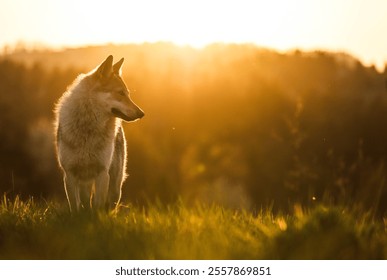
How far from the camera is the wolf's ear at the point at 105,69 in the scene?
28.8ft

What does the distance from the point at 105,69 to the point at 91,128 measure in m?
0.91

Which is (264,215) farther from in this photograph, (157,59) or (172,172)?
(157,59)

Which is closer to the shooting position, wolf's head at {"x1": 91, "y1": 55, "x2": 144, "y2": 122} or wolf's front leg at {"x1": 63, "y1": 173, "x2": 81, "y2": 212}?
wolf's front leg at {"x1": 63, "y1": 173, "x2": 81, "y2": 212}

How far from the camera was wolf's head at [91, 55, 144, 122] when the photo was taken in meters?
8.62

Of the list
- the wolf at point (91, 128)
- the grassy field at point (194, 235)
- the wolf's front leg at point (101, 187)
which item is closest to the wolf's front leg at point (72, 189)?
the wolf at point (91, 128)

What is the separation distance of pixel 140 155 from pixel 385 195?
436 inches

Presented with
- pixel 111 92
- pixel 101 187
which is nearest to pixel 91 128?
pixel 111 92

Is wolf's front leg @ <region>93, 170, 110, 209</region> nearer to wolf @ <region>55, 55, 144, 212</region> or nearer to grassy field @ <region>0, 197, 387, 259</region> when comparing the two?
wolf @ <region>55, 55, 144, 212</region>

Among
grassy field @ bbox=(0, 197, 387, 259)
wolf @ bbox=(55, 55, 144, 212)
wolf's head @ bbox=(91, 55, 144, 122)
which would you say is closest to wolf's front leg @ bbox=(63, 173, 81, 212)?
wolf @ bbox=(55, 55, 144, 212)

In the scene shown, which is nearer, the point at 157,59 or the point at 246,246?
the point at 246,246

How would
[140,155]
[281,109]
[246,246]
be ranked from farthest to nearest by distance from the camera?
[281,109]
[140,155]
[246,246]

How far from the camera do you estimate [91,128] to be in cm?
862

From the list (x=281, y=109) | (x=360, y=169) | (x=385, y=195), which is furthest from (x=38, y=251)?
(x=281, y=109)

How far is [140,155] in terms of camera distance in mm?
27641
